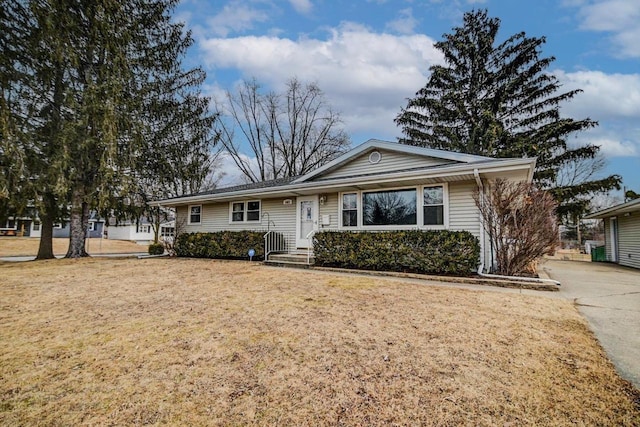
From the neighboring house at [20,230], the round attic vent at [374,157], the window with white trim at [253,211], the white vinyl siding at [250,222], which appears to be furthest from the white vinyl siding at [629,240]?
the neighboring house at [20,230]

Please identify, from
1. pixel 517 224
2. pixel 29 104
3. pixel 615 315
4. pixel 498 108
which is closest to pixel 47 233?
pixel 29 104

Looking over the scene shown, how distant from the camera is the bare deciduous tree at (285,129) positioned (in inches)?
1071

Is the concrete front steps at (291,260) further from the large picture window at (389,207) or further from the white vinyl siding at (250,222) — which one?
the large picture window at (389,207)

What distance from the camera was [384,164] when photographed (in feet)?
34.0

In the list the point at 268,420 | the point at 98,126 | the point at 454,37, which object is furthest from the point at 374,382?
the point at 454,37

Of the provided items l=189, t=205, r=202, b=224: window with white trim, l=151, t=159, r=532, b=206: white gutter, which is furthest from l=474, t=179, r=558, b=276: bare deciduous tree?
l=189, t=205, r=202, b=224: window with white trim

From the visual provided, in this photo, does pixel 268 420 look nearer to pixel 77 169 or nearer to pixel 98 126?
pixel 98 126

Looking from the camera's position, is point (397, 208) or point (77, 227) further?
point (77, 227)

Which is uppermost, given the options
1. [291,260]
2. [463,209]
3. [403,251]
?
[463,209]

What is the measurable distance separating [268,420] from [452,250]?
653 cm

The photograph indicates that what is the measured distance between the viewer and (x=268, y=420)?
2.12 meters

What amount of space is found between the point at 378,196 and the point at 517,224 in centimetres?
384

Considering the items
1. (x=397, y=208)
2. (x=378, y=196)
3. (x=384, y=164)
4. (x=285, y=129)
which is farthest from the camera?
(x=285, y=129)

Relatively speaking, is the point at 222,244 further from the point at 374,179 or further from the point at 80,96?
the point at 80,96
